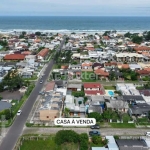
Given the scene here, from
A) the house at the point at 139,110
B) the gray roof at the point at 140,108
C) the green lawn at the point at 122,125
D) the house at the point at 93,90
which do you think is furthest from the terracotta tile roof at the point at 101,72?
the green lawn at the point at 122,125

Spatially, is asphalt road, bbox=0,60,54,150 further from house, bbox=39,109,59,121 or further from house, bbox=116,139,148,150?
house, bbox=116,139,148,150

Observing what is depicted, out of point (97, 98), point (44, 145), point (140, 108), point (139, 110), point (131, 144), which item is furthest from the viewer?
point (97, 98)

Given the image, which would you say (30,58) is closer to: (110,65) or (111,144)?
(110,65)

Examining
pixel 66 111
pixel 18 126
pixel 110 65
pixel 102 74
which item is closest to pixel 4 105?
pixel 18 126

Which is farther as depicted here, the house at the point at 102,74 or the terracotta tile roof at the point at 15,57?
the terracotta tile roof at the point at 15,57

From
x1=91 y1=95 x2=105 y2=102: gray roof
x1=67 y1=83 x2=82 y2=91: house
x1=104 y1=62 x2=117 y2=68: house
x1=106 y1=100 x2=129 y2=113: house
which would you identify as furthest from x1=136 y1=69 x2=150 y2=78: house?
x1=106 y1=100 x2=129 y2=113: house

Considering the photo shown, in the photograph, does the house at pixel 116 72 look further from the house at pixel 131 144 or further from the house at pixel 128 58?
the house at pixel 131 144

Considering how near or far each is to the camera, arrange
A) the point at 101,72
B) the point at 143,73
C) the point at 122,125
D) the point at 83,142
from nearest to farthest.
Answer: the point at 83,142, the point at 122,125, the point at 101,72, the point at 143,73
